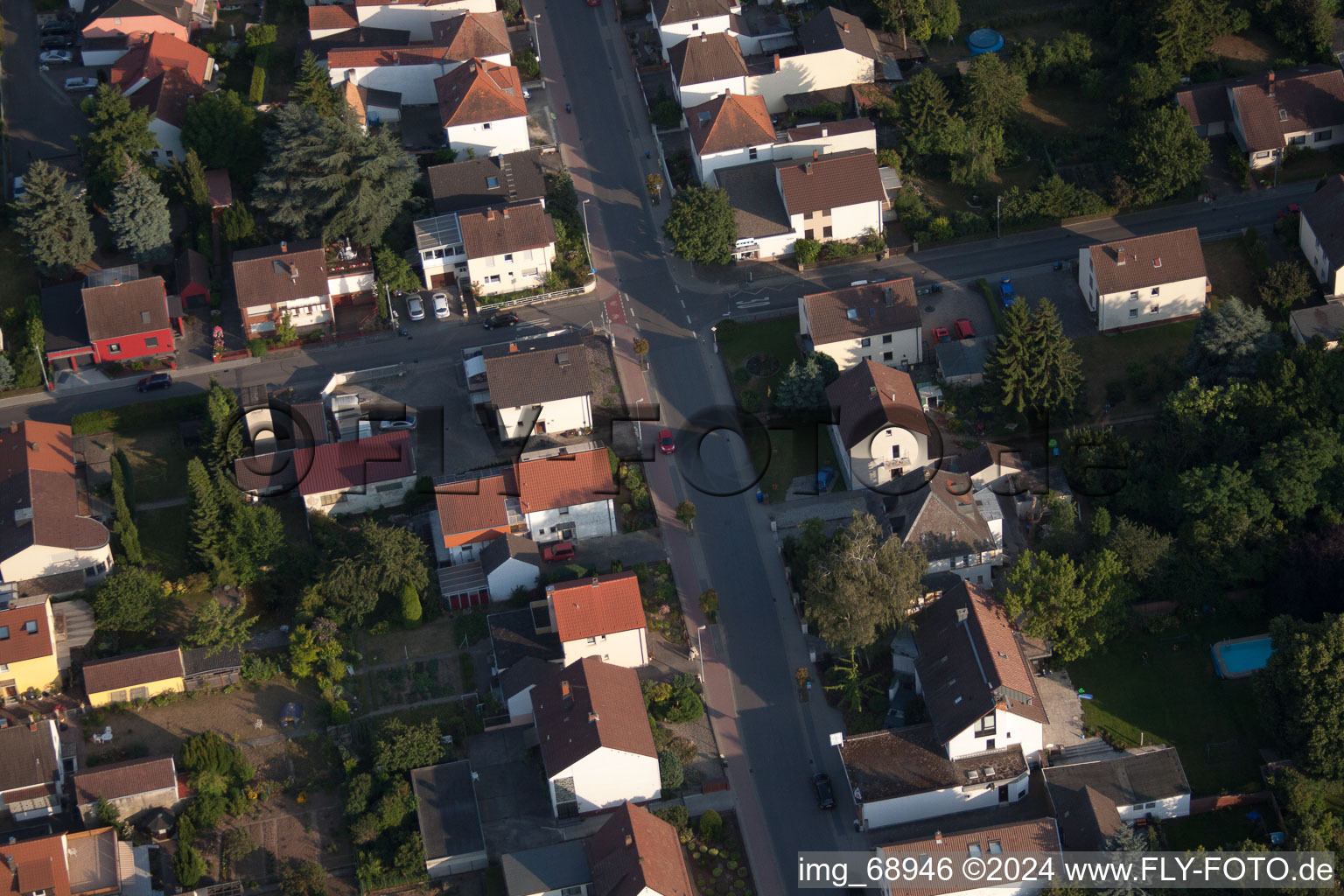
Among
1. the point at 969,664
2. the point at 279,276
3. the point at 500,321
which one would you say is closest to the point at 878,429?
the point at 969,664

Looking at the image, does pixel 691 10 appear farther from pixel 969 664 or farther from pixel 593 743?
pixel 593 743

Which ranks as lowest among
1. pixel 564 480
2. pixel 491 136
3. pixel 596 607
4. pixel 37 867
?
pixel 37 867

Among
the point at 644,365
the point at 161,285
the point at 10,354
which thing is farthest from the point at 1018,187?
the point at 10,354

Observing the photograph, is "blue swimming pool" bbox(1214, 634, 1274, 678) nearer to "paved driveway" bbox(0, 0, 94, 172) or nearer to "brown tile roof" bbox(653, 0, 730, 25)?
"brown tile roof" bbox(653, 0, 730, 25)

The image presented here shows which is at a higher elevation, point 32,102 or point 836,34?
point 32,102

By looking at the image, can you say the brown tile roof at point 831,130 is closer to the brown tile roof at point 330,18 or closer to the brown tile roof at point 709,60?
the brown tile roof at point 709,60

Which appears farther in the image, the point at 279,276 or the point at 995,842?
the point at 279,276

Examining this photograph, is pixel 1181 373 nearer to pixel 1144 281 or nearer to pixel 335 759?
pixel 1144 281

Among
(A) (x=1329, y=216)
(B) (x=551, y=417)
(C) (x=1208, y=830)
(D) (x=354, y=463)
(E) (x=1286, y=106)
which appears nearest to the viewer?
(C) (x=1208, y=830)
